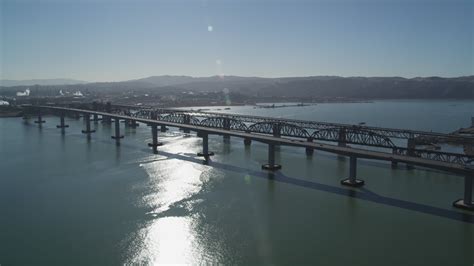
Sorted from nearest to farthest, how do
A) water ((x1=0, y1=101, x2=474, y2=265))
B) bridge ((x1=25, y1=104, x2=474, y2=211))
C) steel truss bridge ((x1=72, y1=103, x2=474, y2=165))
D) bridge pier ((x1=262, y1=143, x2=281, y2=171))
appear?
water ((x1=0, y1=101, x2=474, y2=265))
bridge ((x1=25, y1=104, x2=474, y2=211))
bridge pier ((x1=262, y1=143, x2=281, y2=171))
steel truss bridge ((x1=72, y1=103, x2=474, y2=165))

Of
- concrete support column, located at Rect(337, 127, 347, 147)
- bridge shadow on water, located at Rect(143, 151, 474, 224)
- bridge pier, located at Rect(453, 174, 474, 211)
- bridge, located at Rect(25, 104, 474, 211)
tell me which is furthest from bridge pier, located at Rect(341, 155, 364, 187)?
concrete support column, located at Rect(337, 127, 347, 147)

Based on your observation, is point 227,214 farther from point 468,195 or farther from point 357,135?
point 357,135

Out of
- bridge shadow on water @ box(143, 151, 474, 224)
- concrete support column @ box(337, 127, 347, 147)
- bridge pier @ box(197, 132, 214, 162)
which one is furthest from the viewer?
concrete support column @ box(337, 127, 347, 147)

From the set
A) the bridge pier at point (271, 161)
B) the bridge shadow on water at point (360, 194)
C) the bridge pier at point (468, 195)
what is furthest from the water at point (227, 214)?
the bridge pier at point (271, 161)

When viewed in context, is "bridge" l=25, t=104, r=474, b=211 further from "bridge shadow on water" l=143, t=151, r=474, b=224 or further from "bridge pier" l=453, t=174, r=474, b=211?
"bridge shadow on water" l=143, t=151, r=474, b=224

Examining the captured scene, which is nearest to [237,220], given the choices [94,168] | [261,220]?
[261,220]

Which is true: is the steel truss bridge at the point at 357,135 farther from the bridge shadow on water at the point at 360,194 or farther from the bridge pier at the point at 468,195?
the bridge shadow on water at the point at 360,194

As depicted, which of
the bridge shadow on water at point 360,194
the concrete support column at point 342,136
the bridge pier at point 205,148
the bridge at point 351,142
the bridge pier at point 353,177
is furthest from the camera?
the concrete support column at point 342,136

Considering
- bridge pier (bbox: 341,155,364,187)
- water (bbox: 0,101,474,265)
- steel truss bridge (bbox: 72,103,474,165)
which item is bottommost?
water (bbox: 0,101,474,265)
